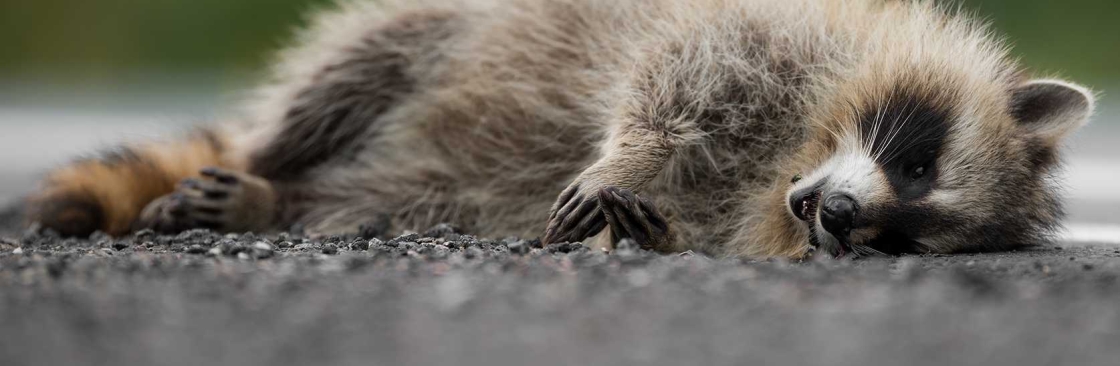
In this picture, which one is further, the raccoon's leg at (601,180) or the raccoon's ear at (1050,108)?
the raccoon's ear at (1050,108)

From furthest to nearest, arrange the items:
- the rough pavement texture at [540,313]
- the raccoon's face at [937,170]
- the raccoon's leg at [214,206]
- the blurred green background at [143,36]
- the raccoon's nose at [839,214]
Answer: the blurred green background at [143,36] → the raccoon's leg at [214,206] → the raccoon's face at [937,170] → the raccoon's nose at [839,214] → the rough pavement texture at [540,313]

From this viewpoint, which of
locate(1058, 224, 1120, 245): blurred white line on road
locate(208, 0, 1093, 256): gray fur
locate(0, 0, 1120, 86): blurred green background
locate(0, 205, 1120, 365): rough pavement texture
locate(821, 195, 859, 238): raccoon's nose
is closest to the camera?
locate(0, 205, 1120, 365): rough pavement texture

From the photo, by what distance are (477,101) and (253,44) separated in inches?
287

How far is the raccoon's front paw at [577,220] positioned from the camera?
3447 millimetres

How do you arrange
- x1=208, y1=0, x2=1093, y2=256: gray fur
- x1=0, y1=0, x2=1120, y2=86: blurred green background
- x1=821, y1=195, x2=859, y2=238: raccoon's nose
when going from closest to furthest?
x1=821, y1=195, x2=859, y2=238: raccoon's nose, x1=208, y1=0, x2=1093, y2=256: gray fur, x1=0, y1=0, x2=1120, y2=86: blurred green background

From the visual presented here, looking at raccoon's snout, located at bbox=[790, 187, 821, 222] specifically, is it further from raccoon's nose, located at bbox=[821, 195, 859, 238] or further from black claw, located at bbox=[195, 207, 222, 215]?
black claw, located at bbox=[195, 207, 222, 215]

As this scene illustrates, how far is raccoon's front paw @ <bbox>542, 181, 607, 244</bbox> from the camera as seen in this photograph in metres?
3.45

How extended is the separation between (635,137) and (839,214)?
2.70 ft

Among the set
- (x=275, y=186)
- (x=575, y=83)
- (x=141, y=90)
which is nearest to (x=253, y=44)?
(x=141, y=90)

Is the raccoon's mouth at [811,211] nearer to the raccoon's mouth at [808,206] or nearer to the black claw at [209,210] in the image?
the raccoon's mouth at [808,206]

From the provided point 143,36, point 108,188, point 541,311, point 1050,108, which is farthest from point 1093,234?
point 143,36

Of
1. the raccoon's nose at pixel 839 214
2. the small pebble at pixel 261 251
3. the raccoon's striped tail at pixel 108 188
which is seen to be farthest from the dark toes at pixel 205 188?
the raccoon's nose at pixel 839 214

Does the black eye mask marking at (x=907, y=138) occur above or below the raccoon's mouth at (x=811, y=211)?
above

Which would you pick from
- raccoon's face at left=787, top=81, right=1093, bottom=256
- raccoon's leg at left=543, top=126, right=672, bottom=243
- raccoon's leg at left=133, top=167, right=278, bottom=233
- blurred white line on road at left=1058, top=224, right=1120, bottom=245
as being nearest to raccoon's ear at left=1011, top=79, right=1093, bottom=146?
raccoon's face at left=787, top=81, right=1093, bottom=256
